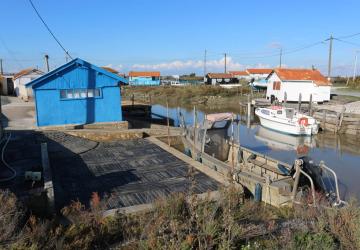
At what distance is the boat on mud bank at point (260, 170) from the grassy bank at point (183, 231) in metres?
1.85

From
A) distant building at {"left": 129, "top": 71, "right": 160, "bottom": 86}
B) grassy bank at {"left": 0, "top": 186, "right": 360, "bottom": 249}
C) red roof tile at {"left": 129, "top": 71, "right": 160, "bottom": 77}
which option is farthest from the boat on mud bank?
red roof tile at {"left": 129, "top": 71, "right": 160, "bottom": 77}

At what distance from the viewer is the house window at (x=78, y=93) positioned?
18.9m

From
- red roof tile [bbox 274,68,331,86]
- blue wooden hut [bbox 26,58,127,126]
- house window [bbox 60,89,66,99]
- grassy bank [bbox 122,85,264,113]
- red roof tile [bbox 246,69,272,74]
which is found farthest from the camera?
red roof tile [bbox 246,69,272,74]

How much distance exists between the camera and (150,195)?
935 centimetres

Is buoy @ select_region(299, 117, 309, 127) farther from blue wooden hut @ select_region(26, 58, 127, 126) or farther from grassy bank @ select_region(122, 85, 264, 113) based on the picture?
grassy bank @ select_region(122, 85, 264, 113)

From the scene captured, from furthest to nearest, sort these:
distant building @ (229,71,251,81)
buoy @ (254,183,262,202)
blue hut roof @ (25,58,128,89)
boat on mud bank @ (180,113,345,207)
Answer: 1. distant building @ (229,71,251,81)
2. blue hut roof @ (25,58,128,89)
3. buoy @ (254,183,262,202)
4. boat on mud bank @ (180,113,345,207)

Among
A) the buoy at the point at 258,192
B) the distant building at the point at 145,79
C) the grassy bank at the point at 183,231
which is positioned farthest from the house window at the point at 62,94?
the distant building at the point at 145,79

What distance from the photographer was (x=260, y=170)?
524 inches

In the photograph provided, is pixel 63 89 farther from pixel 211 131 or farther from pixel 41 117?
pixel 211 131

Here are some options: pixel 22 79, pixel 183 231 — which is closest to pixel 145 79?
pixel 22 79

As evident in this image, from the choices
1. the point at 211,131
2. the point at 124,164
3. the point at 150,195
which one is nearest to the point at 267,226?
the point at 150,195

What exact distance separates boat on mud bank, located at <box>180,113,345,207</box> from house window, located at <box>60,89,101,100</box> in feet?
18.4

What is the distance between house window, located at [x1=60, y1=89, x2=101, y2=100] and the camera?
62.1 ft

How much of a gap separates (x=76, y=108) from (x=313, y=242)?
16344 mm
